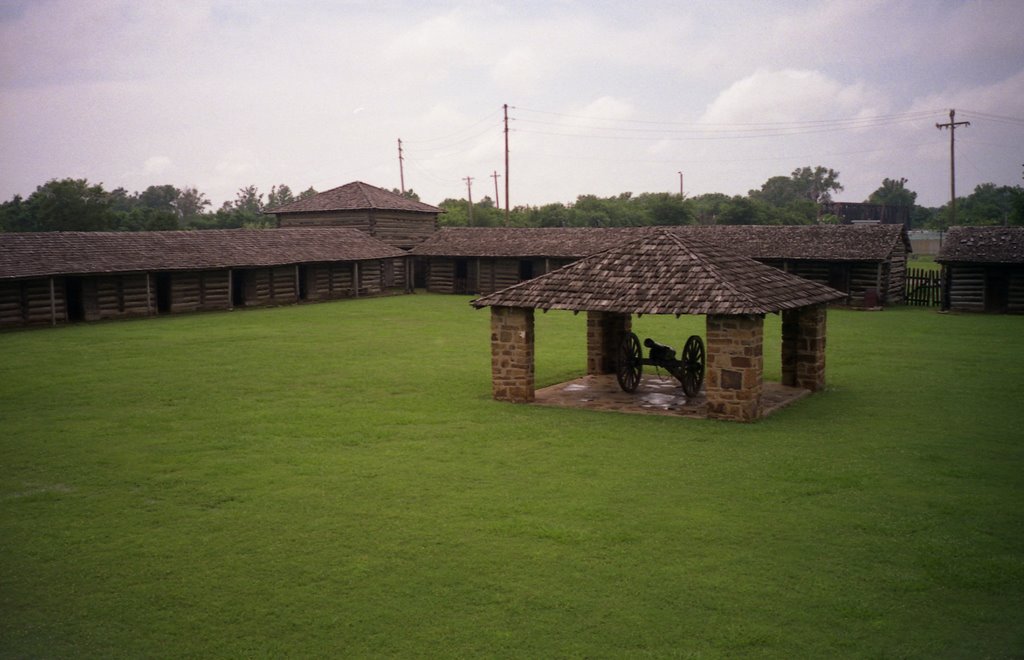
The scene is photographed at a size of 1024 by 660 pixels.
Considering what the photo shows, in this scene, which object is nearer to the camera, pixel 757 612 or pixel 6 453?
pixel 757 612

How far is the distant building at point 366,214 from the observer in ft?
155

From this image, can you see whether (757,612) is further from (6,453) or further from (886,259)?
(886,259)

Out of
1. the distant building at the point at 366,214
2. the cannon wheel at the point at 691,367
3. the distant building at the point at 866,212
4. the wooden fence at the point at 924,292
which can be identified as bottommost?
the cannon wheel at the point at 691,367

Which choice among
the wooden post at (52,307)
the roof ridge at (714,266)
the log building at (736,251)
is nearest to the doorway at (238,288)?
the wooden post at (52,307)

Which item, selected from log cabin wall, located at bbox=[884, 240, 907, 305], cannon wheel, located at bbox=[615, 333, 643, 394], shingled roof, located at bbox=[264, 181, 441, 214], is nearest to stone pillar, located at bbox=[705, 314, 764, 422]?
cannon wheel, located at bbox=[615, 333, 643, 394]

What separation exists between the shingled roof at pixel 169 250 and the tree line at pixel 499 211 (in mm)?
11262

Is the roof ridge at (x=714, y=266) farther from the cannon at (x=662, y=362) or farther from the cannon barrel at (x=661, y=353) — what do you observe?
the cannon barrel at (x=661, y=353)

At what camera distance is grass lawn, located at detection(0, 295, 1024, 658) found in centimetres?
677

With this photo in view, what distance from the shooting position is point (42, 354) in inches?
851

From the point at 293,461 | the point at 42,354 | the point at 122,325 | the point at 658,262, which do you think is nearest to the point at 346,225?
the point at 122,325

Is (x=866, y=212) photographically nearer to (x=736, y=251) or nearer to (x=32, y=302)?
(x=736, y=251)

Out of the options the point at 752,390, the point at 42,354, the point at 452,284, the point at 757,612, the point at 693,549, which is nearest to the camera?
the point at 757,612

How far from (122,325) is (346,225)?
2007cm

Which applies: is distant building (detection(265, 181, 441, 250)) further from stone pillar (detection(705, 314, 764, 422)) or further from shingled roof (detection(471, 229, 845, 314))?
stone pillar (detection(705, 314, 764, 422))
